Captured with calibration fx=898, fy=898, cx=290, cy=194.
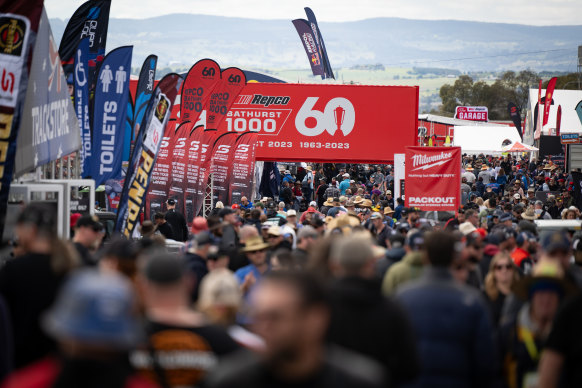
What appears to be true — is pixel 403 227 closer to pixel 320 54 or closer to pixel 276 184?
pixel 276 184

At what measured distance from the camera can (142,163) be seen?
1262 centimetres

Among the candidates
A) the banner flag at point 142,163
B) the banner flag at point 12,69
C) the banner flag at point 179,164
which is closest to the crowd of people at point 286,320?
the banner flag at point 12,69

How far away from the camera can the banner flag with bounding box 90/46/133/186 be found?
14570 mm

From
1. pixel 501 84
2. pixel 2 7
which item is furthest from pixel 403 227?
pixel 501 84

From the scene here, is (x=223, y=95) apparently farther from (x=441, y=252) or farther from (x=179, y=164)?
(x=441, y=252)

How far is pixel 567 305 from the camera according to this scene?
4.34m

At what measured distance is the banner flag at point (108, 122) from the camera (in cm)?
1457

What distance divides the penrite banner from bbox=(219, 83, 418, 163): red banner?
534 centimetres

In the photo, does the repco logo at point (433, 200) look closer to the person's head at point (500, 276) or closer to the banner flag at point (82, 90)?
the banner flag at point (82, 90)

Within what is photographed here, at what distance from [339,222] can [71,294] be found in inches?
322

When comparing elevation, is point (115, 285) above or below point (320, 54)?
below

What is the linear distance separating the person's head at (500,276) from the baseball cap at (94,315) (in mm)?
4883

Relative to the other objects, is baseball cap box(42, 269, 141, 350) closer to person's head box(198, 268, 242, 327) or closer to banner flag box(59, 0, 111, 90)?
person's head box(198, 268, 242, 327)

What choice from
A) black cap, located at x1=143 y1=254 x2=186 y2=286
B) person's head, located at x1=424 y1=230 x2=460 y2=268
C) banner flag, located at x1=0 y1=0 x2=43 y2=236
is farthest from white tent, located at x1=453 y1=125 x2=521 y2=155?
black cap, located at x1=143 y1=254 x2=186 y2=286
